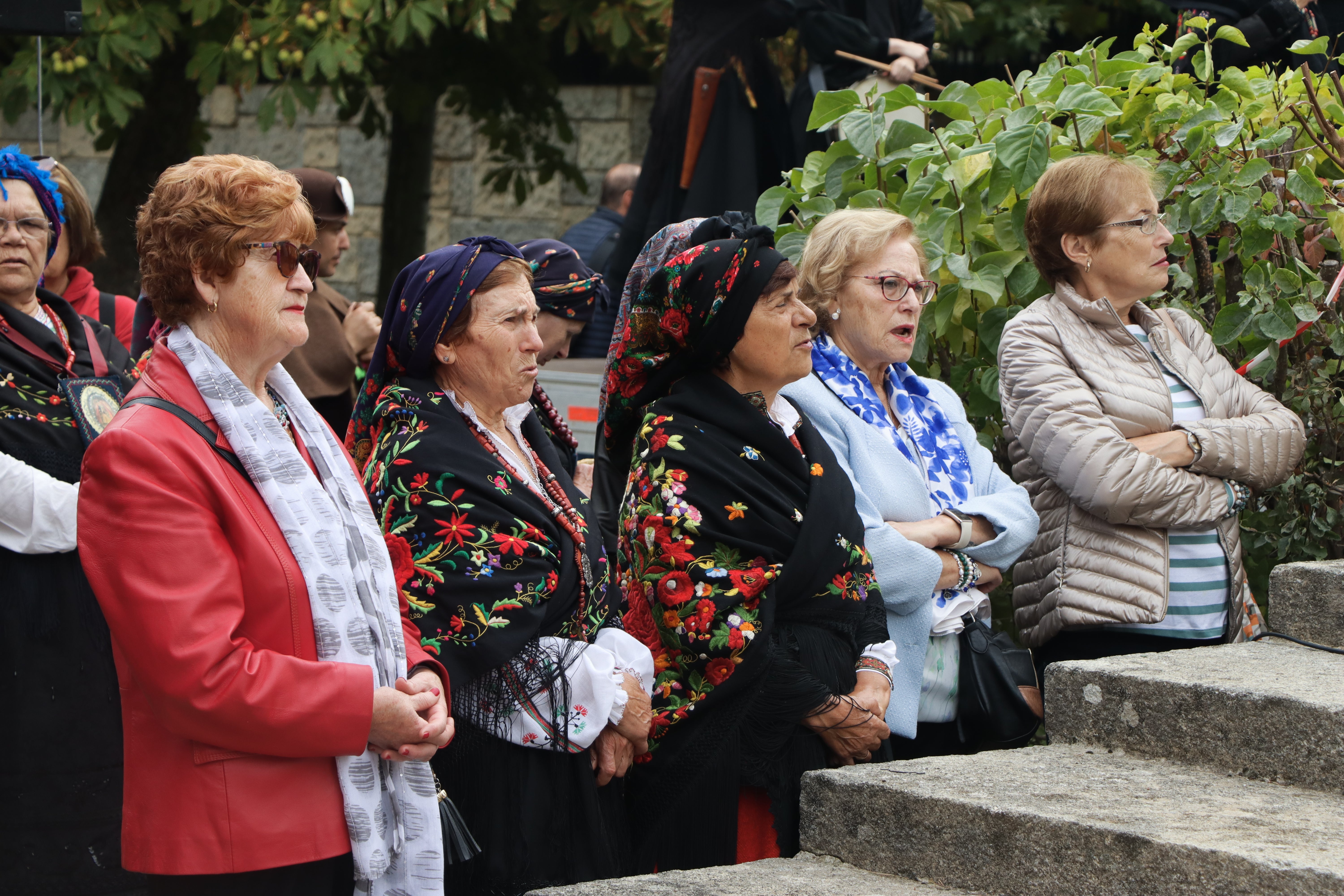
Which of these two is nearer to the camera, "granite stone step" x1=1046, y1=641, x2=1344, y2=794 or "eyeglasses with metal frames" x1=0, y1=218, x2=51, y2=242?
"granite stone step" x1=1046, y1=641, x2=1344, y2=794

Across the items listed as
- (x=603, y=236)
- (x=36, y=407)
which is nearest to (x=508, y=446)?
(x=36, y=407)

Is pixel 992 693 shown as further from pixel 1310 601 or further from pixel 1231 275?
pixel 1231 275

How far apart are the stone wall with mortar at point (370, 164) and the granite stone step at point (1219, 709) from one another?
8.59 metres

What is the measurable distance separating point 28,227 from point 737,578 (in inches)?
81.7

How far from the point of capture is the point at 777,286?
311 cm

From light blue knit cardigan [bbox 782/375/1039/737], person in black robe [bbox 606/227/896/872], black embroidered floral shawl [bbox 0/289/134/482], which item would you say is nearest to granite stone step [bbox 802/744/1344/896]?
person in black robe [bbox 606/227/896/872]

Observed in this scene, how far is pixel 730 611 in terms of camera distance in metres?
2.89

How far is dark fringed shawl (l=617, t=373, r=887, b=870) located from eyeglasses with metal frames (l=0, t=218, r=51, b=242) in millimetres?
1729

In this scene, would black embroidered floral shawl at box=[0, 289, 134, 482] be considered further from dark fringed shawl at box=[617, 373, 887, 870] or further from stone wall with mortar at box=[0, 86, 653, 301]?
stone wall with mortar at box=[0, 86, 653, 301]

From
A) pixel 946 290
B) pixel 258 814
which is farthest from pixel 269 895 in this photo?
pixel 946 290

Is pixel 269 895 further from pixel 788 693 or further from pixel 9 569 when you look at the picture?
pixel 9 569

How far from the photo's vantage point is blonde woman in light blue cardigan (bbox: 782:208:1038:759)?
321 cm

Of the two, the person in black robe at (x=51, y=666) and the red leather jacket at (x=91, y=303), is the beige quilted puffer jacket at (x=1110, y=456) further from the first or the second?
the red leather jacket at (x=91, y=303)

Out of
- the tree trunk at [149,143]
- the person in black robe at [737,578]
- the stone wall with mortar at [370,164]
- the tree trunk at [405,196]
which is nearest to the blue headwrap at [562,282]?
the person in black robe at [737,578]
